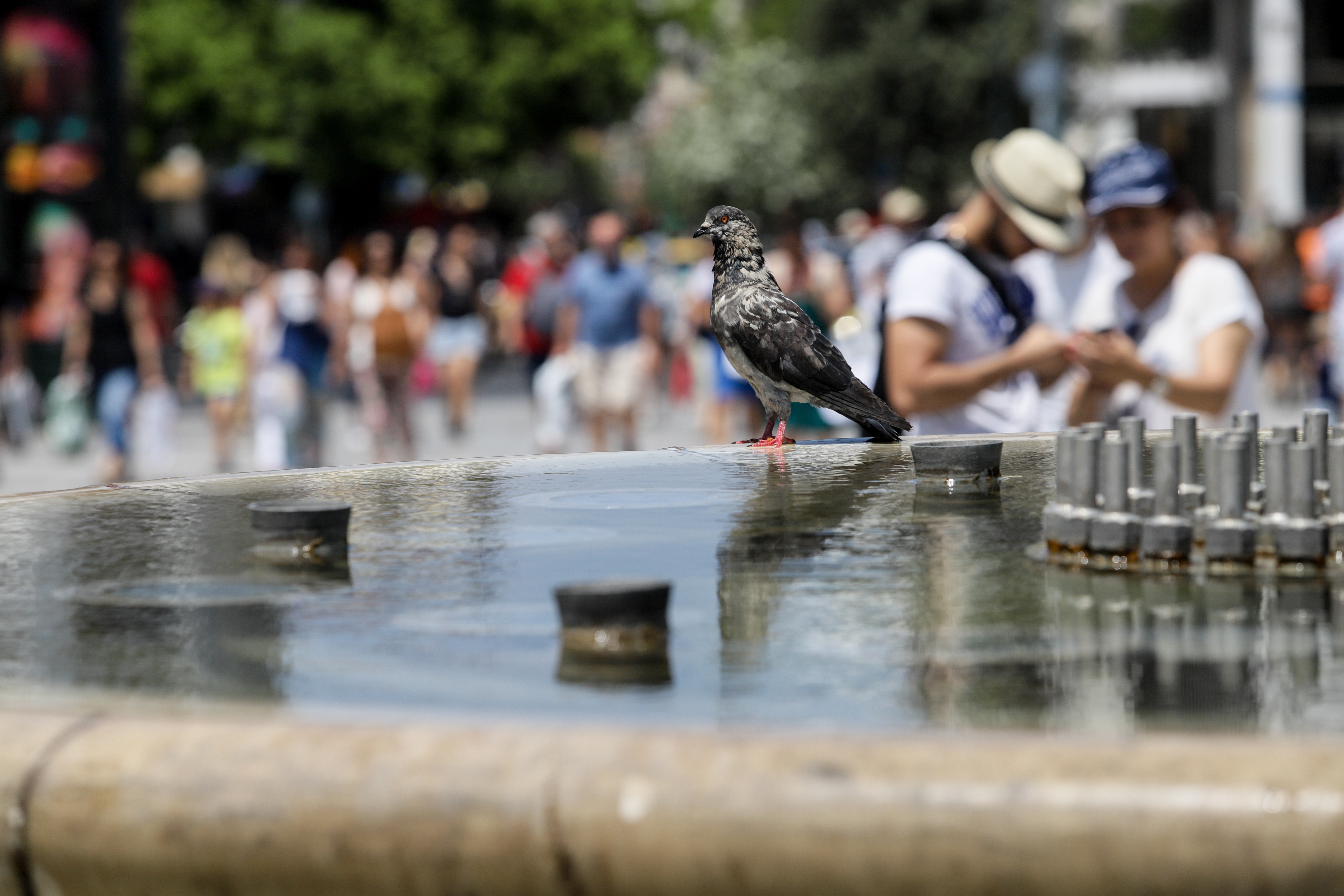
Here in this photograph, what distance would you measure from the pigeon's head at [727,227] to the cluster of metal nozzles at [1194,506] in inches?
73.8

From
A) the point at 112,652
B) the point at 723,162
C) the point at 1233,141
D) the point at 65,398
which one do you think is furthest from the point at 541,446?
the point at 723,162

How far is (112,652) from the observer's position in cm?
226

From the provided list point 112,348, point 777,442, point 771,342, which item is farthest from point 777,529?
point 112,348

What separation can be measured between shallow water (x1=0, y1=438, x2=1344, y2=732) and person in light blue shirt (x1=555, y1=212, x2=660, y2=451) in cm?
1176

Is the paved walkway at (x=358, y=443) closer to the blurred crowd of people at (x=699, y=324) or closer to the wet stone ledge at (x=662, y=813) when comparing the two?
the blurred crowd of people at (x=699, y=324)

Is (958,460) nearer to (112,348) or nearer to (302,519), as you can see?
(302,519)

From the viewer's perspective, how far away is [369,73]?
3388 cm

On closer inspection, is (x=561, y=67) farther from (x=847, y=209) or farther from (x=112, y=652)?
(x=112, y=652)

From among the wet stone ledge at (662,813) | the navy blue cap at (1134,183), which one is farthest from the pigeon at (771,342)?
the wet stone ledge at (662,813)

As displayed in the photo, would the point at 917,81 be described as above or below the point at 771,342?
above

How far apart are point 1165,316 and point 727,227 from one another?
6.21ft

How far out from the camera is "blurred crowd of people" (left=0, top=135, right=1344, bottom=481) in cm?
559

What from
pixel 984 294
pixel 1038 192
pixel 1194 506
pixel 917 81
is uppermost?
pixel 917 81

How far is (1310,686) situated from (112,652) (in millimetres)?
1277
